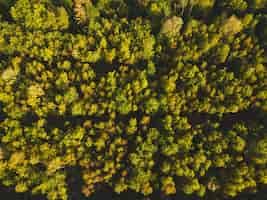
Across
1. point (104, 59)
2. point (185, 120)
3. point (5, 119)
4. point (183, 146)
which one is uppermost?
point (104, 59)

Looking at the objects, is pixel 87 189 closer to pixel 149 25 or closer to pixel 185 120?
pixel 185 120

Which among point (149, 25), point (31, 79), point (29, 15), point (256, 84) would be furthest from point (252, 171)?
point (29, 15)

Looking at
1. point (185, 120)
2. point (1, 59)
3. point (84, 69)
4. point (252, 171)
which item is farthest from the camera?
point (1, 59)

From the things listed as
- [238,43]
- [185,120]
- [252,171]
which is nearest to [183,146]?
[185,120]

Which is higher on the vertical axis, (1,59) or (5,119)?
(1,59)

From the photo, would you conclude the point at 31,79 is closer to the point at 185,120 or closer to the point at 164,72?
the point at 164,72

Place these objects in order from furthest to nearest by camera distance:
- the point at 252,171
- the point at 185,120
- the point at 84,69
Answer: the point at 84,69
the point at 185,120
the point at 252,171

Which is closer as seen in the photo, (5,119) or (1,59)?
(5,119)
